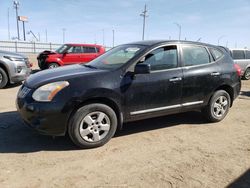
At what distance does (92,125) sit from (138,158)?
0.88 m

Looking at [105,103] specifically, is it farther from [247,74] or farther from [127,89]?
[247,74]

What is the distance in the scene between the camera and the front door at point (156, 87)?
4662mm

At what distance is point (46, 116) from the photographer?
4.06 metres

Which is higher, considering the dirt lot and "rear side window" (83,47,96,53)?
"rear side window" (83,47,96,53)

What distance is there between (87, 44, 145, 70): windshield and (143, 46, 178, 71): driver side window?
0.75ft

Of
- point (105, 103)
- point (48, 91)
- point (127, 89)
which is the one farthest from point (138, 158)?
point (48, 91)

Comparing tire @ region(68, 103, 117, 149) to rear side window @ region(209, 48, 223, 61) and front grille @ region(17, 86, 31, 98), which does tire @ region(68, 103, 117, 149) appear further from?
rear side window @ region(209, 48, 223, 61)

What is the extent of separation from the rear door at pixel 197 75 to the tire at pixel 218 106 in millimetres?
187

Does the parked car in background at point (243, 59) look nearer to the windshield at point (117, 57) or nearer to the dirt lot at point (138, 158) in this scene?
the dirt lot at point (138, 158)

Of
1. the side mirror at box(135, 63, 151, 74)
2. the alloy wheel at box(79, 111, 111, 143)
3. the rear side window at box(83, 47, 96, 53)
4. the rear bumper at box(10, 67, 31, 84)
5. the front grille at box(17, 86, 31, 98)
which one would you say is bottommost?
the alloy wheel at box(79, 111, 111, 143)

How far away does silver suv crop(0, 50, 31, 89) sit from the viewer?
9.28 meters

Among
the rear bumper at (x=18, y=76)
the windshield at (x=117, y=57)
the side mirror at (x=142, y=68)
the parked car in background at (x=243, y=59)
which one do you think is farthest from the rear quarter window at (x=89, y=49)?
the side mirror at (x=142, y=68)

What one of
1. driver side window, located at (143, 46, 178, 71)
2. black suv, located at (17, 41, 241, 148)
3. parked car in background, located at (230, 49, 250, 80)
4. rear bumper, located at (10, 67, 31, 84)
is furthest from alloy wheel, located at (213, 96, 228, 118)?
parked car in background, located at (230, 49, 250, 80)

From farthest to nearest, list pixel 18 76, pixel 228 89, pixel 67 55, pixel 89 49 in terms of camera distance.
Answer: pixel 89 49 → pixel 67 55 → pixel 18 76 → pixel 228 89
